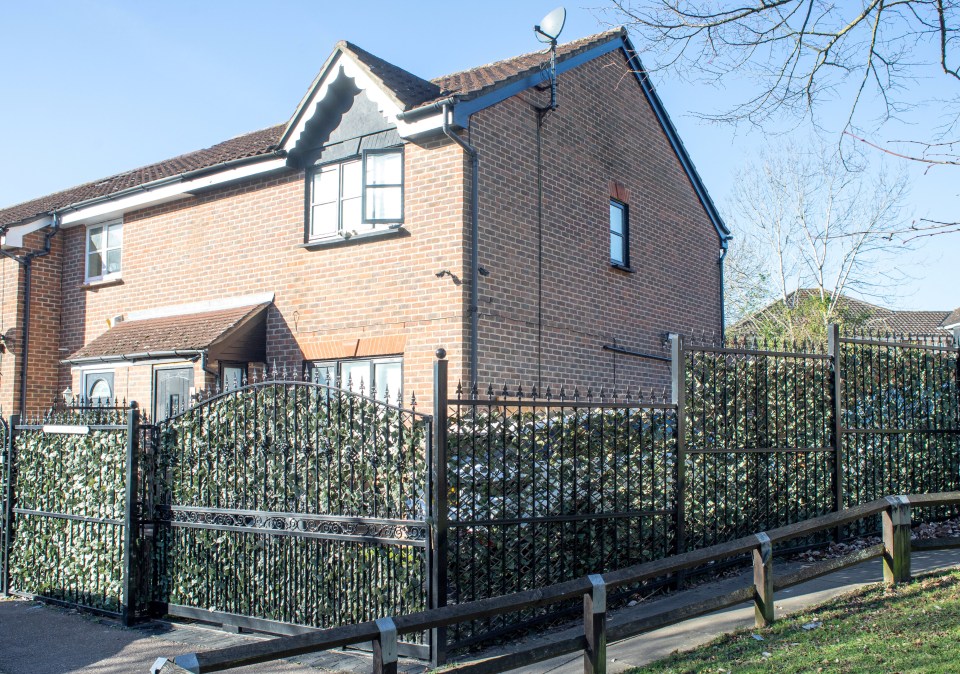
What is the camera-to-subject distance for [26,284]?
16.5 m

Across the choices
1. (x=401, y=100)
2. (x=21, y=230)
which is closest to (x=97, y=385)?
(x=21, y=230)

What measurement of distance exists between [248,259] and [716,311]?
9.48m

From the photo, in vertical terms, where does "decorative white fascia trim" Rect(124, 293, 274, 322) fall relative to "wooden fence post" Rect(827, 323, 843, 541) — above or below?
above

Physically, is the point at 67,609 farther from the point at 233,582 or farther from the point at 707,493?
the point at 707,493

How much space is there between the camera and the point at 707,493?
322 inches

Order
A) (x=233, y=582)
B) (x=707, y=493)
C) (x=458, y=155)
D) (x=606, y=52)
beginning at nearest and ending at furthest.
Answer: (x=233, y=582)
(x=707, y=493)
(x=458, y=155)
(x=606, y=52)

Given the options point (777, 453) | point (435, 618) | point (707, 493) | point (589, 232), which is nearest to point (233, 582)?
point (435, 618)

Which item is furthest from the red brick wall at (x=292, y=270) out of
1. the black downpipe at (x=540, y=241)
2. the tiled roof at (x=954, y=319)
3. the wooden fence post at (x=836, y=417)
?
the tiled roof at (x=954, y=319)

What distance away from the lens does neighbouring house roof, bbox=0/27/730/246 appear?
12.0 meters

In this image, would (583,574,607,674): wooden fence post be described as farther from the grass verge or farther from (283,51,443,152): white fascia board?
(283,51,443,152): white fascia board

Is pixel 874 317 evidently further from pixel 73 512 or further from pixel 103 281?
pixel 73 512

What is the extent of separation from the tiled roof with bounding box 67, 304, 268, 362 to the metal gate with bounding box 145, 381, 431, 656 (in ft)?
16.5

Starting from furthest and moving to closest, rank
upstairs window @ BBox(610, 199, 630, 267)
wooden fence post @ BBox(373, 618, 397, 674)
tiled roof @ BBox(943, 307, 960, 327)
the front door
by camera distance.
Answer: tiled roof @ BBox(943, 307, 960, 327) < upstairs window @ BBox(610, 199, 630, 267) < the front door < wooden fence post @ BBox(373, 618, 397, 674)

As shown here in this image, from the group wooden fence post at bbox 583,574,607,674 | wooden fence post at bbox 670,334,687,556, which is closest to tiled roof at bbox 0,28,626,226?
wooden fence post at bbox 670,334,687,556
